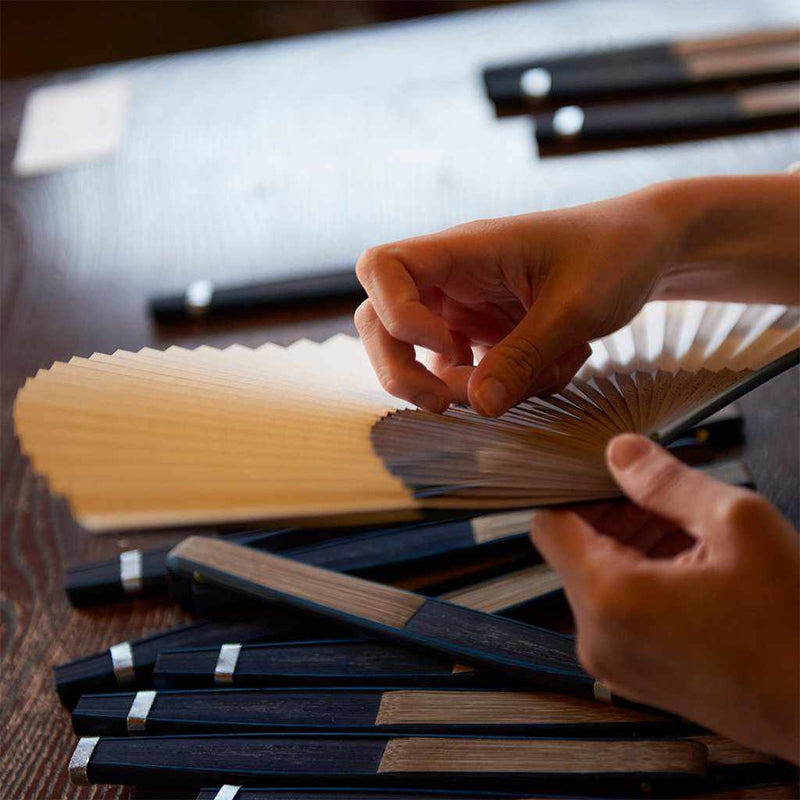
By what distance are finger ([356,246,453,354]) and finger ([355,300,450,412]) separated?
1cm

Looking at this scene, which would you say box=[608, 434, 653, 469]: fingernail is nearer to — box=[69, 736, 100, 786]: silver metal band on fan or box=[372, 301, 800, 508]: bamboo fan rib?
box=[372, 301, 800, 508]: bamboo fan rib

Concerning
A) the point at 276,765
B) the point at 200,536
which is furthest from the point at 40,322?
the point at 276,765

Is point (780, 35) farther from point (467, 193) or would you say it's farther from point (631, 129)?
point (467, 193)

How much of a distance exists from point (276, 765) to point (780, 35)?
4.07ft

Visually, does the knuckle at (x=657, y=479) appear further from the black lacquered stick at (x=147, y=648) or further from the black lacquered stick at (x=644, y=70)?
the black lacquered stick at (x=644, y=70)

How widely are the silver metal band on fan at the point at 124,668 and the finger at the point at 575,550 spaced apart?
362mm

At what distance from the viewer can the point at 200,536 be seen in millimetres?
897

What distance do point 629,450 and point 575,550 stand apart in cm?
7

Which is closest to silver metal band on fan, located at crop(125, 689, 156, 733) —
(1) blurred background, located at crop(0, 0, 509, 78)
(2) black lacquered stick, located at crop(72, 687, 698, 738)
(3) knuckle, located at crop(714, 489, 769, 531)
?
(2) black lacquered stick, located at crop(72, 687, 698, 738)

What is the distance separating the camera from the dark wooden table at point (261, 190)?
995 millimetres

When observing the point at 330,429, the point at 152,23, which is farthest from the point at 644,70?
the point at 152,23

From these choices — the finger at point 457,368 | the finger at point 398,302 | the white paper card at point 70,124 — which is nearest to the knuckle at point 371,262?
the finger at point 398,302

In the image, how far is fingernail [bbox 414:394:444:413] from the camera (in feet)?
2.64

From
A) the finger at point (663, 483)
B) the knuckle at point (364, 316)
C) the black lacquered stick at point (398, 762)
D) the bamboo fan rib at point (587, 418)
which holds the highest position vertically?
the knuckle at point (364, 316)
